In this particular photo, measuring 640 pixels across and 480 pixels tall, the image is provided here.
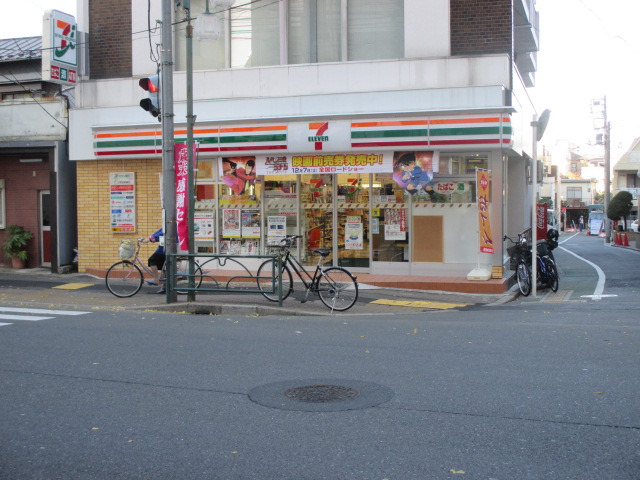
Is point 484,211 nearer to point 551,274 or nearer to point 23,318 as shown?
point 551,274

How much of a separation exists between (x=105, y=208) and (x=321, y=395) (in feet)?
41.4

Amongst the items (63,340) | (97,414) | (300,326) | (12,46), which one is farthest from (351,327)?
(12,46)

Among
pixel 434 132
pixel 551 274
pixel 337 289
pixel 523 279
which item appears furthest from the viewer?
pixel 551 274

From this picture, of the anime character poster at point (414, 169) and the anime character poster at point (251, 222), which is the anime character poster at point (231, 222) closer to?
the anime character poster at point (251, 222)

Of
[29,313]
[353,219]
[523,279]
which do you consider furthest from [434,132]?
[29,313]

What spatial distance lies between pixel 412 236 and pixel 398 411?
10341 millimetres

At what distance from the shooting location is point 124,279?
1393 centimetres

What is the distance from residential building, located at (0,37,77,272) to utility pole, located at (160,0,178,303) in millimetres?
6617

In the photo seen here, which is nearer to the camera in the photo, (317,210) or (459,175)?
(459,175)

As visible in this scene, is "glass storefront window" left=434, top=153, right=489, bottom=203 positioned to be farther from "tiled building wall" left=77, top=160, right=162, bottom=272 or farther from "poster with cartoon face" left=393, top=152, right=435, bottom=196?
"tiled building wall" left=77, top=160, right=162, bottom=272

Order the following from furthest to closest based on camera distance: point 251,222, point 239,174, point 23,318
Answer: point 251,222, point 239,174, point 23,318

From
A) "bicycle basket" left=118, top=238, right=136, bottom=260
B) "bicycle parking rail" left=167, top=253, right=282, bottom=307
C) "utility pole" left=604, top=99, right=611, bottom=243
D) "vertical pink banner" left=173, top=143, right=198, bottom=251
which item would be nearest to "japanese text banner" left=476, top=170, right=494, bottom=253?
"bicycle parking rail" left=167, top=253, right=282, bottom=307

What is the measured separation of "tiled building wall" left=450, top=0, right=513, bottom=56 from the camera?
14.9 metres

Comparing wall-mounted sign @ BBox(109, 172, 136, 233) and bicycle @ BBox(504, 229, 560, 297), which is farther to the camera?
wall-mounted sign @ BBox(109, 172, 136, 233)
